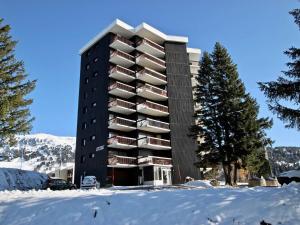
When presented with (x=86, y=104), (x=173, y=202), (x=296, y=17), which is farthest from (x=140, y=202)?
(x=86, y=104)

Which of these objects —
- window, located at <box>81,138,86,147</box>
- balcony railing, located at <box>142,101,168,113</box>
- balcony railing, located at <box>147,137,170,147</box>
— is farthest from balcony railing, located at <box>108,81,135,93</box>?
window, located at <box>81,138,86,147</box>

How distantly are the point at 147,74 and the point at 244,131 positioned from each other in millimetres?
19759

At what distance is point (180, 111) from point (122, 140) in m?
11.3

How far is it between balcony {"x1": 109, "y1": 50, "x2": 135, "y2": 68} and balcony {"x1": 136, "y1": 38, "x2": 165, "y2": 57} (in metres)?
2.46

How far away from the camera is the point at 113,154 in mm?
41438

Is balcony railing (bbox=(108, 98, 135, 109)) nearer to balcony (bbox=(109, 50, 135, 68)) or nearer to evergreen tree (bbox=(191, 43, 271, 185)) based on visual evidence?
balcony (bbox=(109, 50, 135, 68))

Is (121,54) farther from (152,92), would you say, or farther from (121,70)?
(152,92)

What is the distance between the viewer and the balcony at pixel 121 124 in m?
42.0

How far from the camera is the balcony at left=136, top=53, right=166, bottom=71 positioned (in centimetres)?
4803

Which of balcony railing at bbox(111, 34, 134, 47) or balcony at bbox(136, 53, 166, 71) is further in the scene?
balcony at bbox(136, 53, 166, 71)

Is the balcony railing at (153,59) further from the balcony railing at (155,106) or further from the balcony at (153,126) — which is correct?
the balcony at (153,126)

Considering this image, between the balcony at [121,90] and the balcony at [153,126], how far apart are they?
4.41 meters

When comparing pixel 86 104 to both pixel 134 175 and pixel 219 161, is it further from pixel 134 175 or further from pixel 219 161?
pixel 219 161

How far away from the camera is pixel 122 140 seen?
41438 mm
